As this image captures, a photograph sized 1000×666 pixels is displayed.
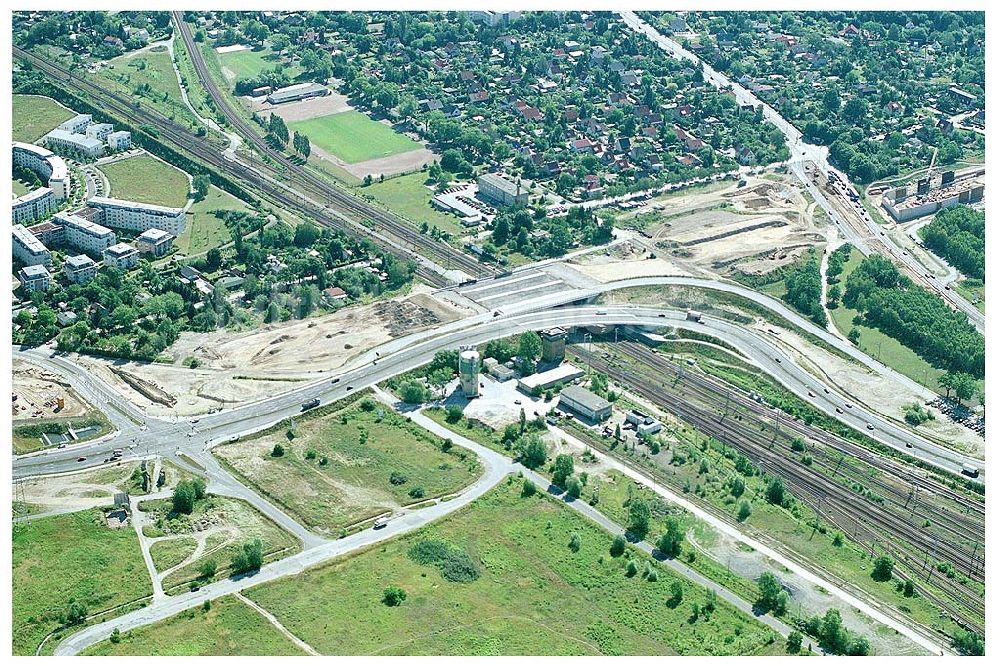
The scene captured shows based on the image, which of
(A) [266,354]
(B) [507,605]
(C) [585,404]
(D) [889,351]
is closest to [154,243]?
(A) [266,354]

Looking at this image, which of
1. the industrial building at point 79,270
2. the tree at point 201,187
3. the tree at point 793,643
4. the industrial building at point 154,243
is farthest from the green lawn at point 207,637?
the tree at point 201,187

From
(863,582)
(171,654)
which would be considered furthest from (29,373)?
(863,582)

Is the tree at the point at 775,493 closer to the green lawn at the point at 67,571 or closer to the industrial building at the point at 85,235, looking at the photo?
the green lawn at the point at 67,571

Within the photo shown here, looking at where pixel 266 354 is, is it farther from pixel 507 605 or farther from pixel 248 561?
pixel 507 605

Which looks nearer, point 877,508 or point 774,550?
point 774,550

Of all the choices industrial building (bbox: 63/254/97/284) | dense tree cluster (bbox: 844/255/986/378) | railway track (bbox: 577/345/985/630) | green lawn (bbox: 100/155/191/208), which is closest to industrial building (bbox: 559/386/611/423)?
railway track (bbox: 577/345/985/630)

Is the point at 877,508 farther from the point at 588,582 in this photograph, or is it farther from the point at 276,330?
the point at 276,330

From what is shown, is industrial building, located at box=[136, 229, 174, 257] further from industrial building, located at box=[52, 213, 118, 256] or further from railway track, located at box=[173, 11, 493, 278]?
railway track, located at box=[173, 11, 493, 278]
